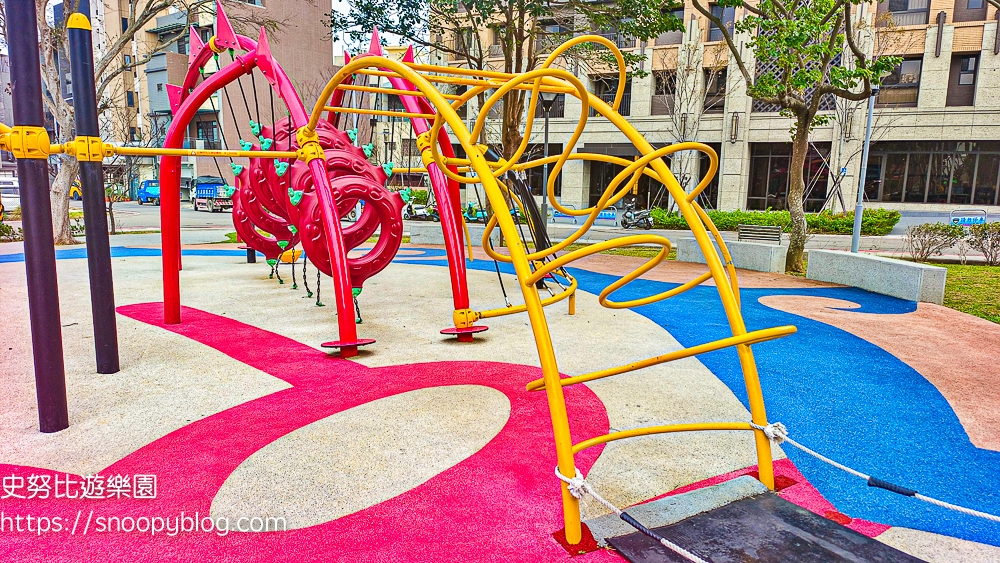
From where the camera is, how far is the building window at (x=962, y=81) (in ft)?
78.1

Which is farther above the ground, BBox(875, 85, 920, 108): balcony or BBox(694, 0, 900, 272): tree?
BBox(875, 85, 920, 108): balcony

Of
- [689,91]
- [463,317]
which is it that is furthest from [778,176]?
[463,317]

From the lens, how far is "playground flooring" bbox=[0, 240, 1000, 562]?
2631 mm

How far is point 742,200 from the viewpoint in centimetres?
2727

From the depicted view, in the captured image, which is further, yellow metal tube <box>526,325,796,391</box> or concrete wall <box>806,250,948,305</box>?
concrete wall <box>806,250,948,305</box>

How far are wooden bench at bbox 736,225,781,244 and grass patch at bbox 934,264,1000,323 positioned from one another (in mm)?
3274

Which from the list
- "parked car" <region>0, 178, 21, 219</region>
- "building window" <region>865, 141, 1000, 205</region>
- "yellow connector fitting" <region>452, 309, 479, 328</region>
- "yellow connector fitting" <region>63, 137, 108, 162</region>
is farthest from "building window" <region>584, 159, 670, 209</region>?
"yellow connector fitting" <region>63, 137, 108, 162</region>

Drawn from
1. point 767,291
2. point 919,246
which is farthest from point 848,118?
point 767,291

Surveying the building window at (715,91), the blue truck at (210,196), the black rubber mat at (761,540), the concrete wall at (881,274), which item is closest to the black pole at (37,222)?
the black rubber mat at (761,540)

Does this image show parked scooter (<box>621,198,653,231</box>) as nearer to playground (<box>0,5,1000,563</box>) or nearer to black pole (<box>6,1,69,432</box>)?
playground (<box>0,5,1000,563</box>)

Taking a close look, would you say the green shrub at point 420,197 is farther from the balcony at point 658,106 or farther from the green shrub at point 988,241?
the green shrub at point 988,241

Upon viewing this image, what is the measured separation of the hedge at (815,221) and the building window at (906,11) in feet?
29.4

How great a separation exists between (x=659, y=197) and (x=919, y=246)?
722 inches

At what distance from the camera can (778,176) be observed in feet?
90.6
